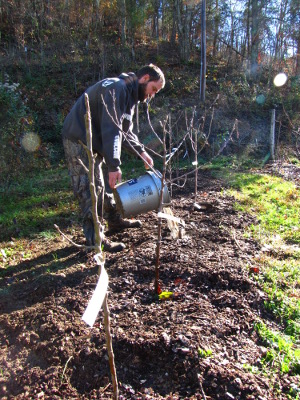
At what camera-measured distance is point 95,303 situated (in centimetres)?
122

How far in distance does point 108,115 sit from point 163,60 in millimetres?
12525

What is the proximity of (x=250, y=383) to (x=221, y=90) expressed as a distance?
12.9m

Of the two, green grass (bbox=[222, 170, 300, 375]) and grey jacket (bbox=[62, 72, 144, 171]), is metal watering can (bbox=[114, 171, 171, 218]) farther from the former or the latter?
green grass (bbox=[222, 170, 300, 375])

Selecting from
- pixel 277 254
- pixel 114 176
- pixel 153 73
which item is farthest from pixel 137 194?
pixel 277 254

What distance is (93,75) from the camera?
1206cm

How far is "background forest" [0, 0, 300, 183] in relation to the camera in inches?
409

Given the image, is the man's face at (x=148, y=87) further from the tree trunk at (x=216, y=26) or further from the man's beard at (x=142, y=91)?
the tree trunk at (x=216, y=26)

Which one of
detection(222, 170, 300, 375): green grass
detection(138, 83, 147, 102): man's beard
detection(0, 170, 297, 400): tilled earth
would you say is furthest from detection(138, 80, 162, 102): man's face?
detection(222, 170, 300, 375): green grass

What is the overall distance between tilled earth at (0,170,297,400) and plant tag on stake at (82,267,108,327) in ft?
2.64

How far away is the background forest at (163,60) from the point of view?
10.4 m

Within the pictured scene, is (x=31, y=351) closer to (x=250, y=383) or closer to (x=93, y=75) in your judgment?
(x=250, y=383)

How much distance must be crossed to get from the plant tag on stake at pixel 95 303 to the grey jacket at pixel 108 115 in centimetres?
185

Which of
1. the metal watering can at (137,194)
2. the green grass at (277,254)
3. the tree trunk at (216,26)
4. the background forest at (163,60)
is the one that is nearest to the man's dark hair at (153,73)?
the metal watering can at (137,194)

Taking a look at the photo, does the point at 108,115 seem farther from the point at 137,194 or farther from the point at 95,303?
the point at 95,303
